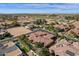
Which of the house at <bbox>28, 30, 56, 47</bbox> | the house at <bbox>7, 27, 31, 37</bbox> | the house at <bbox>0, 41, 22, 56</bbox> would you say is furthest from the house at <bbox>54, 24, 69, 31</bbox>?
the house at <bbox>0, 41, 22, 56</bbox>

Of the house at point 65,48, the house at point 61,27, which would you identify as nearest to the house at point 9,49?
the house at point 65,48

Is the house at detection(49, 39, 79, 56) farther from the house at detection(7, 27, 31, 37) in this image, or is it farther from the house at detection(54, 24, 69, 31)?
A: the house at detection(7, 27, 31, 37)

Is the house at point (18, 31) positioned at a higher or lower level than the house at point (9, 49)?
higher

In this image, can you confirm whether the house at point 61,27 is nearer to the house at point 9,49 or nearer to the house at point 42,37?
the house at point 42,37

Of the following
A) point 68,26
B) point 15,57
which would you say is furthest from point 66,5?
point 15,57

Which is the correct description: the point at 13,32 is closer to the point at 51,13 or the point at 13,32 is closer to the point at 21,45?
the point at 21,45

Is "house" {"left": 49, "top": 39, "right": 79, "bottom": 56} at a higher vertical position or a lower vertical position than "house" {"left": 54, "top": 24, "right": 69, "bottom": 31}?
lower
